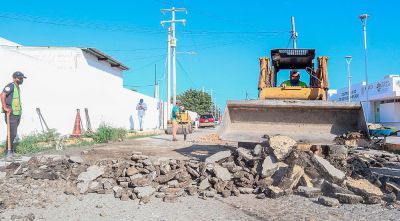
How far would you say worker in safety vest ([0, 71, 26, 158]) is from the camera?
8797mm

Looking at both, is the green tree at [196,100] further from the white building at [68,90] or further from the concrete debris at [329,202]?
the concrete debris at [329,202]

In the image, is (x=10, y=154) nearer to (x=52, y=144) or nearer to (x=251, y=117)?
(x=52, y=144)

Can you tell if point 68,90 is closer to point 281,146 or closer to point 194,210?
point 281,146

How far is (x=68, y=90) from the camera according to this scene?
16188 mm

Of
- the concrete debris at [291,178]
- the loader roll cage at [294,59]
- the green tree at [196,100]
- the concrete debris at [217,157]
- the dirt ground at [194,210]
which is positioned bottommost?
the dirt ground at [194,210]

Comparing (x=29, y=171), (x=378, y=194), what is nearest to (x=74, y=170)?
(x=29, y=171)

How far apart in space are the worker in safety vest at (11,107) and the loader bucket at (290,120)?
15.8ft

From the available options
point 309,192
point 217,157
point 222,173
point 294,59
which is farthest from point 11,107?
point 294,59

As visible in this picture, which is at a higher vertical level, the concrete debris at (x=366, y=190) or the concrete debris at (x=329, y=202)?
the concrete debris at (x=366, y=190)

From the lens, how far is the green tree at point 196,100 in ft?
259

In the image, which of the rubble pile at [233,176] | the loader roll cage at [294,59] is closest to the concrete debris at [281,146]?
the rubble pile at [233,176]

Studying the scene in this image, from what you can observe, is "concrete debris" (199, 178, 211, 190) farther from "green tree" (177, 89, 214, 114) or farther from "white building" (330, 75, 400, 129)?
"green tree" (177, 89, 214, 114)

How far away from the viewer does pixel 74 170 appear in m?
6.89

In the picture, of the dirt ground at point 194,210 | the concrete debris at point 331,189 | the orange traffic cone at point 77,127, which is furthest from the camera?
the orange traffic cone at point 77,127
